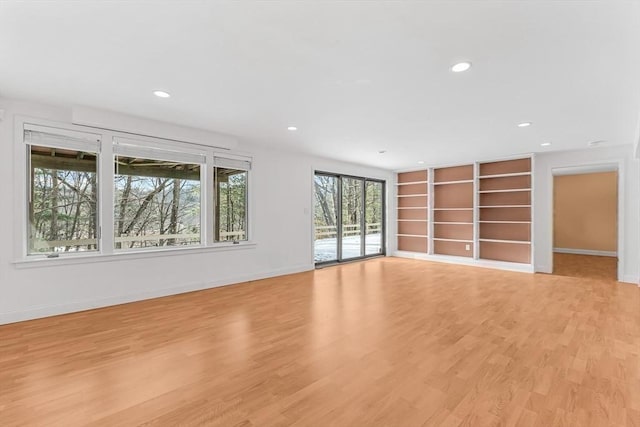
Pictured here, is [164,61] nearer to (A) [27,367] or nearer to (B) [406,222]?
(A) [27,367]

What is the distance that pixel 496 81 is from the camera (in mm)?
2643

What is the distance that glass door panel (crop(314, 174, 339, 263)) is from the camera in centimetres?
653

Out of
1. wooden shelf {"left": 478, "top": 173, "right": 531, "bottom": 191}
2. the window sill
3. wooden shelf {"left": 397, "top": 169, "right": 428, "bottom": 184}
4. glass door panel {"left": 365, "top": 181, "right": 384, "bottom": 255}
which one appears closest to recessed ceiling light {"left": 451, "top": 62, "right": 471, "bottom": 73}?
the window sill

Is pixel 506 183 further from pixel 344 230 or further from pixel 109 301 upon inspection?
pixel 109 301

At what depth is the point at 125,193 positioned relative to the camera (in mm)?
4008

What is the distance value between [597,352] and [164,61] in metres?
4.44

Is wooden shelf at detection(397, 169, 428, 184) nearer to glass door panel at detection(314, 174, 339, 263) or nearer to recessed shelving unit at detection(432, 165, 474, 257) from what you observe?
recessed shelving unit at detection(432, 165, 474, 257)

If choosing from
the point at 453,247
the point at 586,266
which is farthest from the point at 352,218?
the point at 586,266

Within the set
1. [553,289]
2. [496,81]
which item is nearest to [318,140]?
[496,81]

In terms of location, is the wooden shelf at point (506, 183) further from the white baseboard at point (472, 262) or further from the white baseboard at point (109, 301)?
the white baseboard at point (109, 301)

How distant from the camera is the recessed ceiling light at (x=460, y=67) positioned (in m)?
2.34

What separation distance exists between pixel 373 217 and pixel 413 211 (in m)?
1.16

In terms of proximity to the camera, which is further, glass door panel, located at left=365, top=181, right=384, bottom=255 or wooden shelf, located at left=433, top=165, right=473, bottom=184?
glass door panel, located at left=365, top=181, right=384, bottom=255

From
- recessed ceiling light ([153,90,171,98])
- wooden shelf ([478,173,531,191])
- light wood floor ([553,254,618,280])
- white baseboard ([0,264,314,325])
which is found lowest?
light wood floor ([553,254,618,280])
